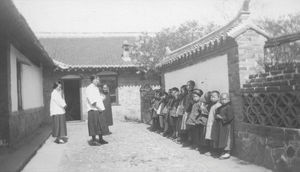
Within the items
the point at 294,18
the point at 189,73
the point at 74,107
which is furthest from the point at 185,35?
the point at 189,73

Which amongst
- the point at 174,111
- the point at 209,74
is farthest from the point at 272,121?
the point at 174,111

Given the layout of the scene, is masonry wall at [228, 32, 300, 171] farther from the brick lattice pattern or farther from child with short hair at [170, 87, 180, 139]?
child with short hair at [170, 87, 180, 139]

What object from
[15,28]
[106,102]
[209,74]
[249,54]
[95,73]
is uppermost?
[15,28]

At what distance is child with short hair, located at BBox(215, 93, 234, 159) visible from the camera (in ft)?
20.6

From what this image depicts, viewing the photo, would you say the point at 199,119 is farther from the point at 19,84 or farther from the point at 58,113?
the point at 19,84

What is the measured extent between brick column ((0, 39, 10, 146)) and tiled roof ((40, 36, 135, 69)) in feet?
29.7

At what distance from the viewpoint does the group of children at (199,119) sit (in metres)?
6.31

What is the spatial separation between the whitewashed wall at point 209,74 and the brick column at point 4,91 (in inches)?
181

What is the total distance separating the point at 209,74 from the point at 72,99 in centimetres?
1354

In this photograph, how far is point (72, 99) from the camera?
19.8 metres

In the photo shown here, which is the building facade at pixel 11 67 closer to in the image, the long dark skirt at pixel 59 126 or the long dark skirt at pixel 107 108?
the long dark skirt at pixel 59 126

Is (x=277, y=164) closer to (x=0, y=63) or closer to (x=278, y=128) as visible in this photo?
(x=278, y=128)

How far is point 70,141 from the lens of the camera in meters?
9.48

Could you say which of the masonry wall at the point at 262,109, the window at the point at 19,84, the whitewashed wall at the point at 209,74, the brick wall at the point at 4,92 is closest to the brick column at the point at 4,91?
the brick wall at the point at 4,92
